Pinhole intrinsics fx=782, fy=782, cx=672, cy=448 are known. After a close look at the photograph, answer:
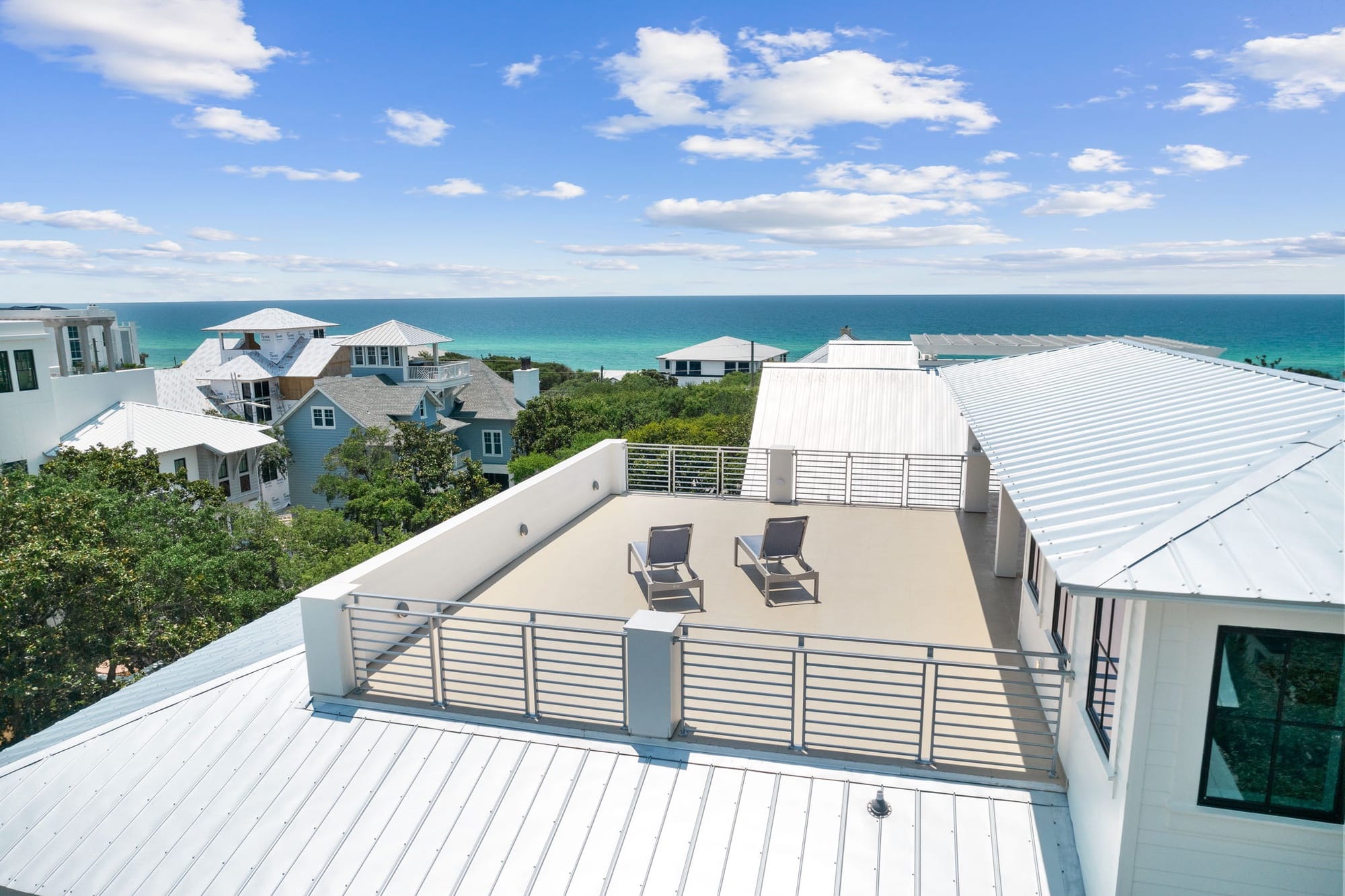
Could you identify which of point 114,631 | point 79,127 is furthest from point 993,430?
point 79,127

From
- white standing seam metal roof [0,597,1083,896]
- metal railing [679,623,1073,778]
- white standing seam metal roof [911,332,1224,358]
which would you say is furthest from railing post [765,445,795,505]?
white standing seam metal roof [911,332,1224,358]

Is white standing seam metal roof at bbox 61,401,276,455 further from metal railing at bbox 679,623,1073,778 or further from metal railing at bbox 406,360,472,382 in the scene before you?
metal railing at bbox 679,623,1073,778

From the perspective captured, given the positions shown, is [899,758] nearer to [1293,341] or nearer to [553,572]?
[553,572]

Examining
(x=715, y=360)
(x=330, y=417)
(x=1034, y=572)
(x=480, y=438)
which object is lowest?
(x=480, y=438)

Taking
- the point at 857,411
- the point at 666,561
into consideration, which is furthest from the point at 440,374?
the point at 666,561

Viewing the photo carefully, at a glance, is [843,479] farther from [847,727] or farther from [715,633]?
[847,727]

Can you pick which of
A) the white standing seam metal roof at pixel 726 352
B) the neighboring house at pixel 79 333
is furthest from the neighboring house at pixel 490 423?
the white standing seam metal roof at pixel 726 352

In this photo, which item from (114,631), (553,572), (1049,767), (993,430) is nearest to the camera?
(1049,767)
